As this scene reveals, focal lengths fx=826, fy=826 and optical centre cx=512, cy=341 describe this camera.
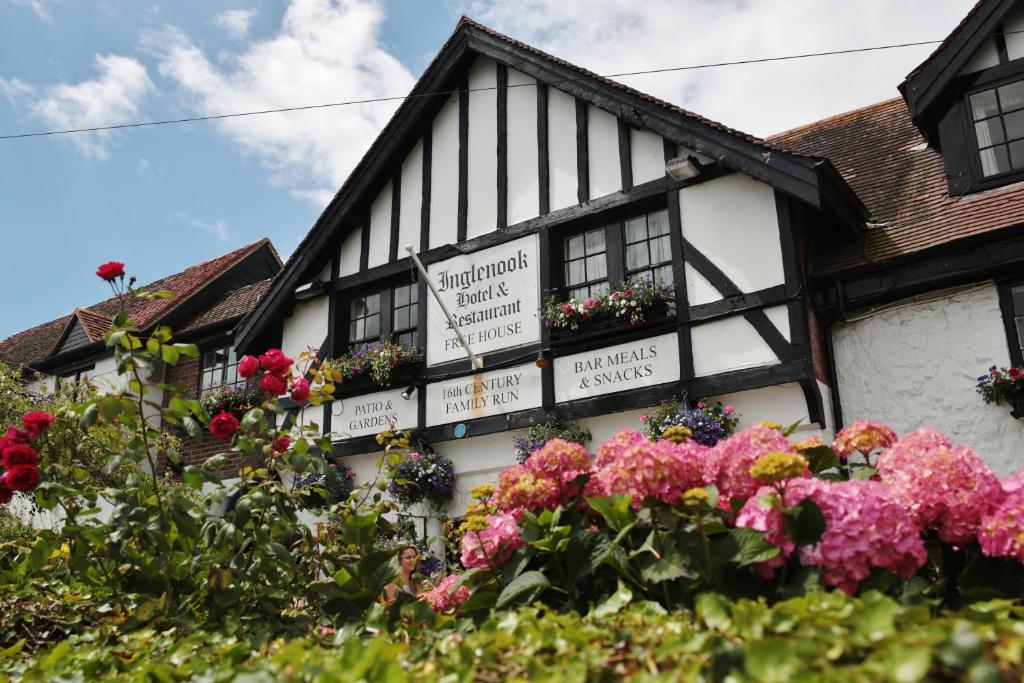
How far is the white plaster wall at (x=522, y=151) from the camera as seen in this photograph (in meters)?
9.17

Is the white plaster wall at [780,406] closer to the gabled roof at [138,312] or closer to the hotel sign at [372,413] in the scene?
the hotel sign at [372,413]

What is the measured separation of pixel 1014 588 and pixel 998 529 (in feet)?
0.65

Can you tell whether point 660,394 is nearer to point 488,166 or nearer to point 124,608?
point 488,166

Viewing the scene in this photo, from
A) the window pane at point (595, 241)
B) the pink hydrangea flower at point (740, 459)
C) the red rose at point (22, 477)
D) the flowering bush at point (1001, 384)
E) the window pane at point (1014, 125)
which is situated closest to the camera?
the pink hydrangea flower at point (740, 459)

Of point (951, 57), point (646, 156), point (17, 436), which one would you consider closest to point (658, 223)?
point (646, 156)

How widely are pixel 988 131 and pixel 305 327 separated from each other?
7964 mm

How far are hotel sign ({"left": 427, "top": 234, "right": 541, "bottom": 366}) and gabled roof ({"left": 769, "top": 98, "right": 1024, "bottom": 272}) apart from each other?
9.55 ft

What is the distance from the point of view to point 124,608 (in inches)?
133

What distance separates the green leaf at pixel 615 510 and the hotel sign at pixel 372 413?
268 inches

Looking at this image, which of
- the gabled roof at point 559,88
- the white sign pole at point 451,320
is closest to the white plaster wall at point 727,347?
the gabled roof at point 559,88

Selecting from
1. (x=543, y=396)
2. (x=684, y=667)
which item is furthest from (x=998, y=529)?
(x=543, y=396)

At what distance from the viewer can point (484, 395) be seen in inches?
348

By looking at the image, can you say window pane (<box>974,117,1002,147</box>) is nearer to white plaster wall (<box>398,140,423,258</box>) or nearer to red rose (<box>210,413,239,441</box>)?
white plaster wall (<box>398,140,423,258</box>)

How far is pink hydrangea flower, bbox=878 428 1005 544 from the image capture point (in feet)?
7.66
